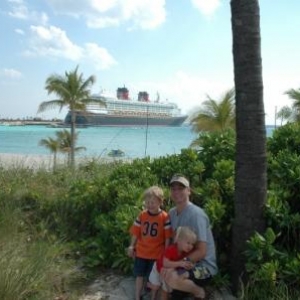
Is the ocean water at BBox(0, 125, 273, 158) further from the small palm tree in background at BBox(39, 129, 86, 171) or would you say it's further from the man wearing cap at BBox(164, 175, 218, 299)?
the man wearing cap at BBox(164, 175, 218, 299)

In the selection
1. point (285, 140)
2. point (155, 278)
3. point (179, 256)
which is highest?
point (285, 140)

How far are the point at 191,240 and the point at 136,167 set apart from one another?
10.5 ft

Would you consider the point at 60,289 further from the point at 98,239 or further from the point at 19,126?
the point at 19,126

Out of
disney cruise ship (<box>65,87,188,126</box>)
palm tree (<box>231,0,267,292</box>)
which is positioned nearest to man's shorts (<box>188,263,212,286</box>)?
palm tree (<box>231,0,267,292</box>)

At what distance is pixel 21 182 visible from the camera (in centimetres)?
857

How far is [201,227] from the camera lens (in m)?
4.48

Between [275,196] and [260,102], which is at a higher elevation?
[260,102]

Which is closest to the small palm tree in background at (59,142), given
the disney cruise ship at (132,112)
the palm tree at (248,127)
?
the palm tree at (248,127)

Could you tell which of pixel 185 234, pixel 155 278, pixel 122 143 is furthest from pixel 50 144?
pixel 185 234

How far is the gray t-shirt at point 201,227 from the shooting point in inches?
176

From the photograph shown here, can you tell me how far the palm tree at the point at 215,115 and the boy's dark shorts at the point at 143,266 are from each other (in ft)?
68.9

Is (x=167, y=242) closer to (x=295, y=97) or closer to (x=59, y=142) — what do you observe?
(x=295, y=97)

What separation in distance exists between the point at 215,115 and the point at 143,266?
71.5 ft

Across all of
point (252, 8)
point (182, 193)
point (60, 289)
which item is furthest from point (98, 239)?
point (252, 8)
